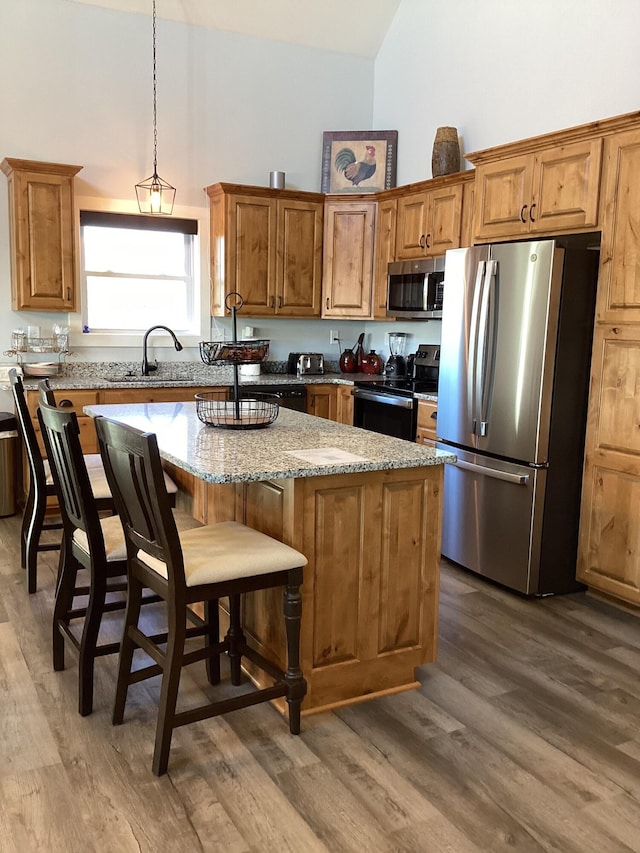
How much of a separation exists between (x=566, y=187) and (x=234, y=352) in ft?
6.12

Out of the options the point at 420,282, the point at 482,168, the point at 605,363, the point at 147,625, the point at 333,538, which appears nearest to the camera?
the point at 333,538

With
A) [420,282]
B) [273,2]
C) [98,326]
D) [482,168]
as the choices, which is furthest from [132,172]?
[482,168]

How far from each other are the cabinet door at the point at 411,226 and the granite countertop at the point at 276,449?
223 centimetres

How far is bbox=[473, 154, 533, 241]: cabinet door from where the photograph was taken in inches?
149

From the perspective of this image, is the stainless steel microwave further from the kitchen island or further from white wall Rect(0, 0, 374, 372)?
the kitchen island

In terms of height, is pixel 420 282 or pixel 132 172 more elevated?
pixel 132 172

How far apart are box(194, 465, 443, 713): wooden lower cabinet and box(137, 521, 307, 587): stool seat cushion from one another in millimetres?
111

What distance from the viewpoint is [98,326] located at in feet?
17.9

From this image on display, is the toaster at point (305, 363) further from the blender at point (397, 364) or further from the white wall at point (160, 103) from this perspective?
the blender at point (397, 364)

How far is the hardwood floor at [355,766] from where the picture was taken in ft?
6.38

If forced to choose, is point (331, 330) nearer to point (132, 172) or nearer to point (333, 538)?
point (132, 172)

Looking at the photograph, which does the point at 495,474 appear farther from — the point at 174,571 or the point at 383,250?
the point at 383,250

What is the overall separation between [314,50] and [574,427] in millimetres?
3891

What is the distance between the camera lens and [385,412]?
16.4ft
